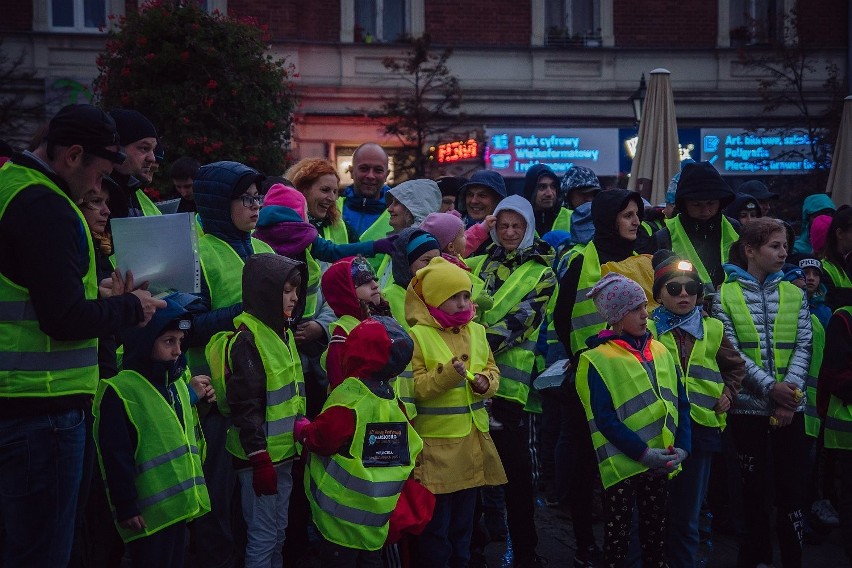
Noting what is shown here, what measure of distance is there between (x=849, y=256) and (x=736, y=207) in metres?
2.14

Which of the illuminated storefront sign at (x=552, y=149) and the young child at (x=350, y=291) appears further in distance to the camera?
the illuminated storefront sign at (x=552, y=149)

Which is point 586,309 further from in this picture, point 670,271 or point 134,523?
point 134,523

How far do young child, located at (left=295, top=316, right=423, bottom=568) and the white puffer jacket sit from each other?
2.30 metres

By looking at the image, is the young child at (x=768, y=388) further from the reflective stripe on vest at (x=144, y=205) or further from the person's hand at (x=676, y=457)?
the reflective stripe on vest at (x=144, y=205)

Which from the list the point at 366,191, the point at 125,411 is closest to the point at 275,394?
the point at 125,411

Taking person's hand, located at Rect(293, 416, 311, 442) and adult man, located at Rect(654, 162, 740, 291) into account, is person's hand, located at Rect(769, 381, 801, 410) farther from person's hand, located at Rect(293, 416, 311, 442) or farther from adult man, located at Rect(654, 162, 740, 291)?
person's hand, located at Rect(293, 416, 311, 442)

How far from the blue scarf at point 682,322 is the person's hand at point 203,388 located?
2.60 metres

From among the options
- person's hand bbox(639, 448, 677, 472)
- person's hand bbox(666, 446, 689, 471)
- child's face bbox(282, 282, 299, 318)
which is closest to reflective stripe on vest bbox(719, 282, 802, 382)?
person's hand bbox(666, 446, 689, 471)

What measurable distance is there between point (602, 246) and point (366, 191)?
1.92 metres

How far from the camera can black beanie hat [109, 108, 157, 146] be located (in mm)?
5133

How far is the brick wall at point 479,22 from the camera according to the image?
20172 millimetres

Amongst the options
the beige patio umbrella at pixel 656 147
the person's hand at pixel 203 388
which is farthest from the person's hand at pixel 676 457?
the beige patio umbrella at pixel 656 147

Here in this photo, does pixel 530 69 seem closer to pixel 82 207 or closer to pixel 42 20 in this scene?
pixel 42 20

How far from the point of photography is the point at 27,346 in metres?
3.64
